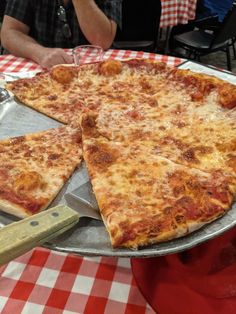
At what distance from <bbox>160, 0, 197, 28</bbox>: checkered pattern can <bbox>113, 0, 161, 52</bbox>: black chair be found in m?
0.10

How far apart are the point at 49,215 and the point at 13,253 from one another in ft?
0.44

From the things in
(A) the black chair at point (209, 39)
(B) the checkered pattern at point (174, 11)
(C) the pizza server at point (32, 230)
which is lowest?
(A) the black chair at point (209, 39)

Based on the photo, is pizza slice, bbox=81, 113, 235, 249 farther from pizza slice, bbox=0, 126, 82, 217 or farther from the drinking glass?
the drinking glass

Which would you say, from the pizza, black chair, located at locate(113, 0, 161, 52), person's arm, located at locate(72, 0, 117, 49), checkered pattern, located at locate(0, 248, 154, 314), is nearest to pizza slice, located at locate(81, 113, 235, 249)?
the pizza

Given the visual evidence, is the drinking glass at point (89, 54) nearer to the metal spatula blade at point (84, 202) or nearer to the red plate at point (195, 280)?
the metal spatula blade at point (84, 202)

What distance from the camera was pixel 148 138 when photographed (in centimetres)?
131

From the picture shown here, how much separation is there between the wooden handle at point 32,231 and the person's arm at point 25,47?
51.6 inches

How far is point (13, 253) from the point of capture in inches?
27.2

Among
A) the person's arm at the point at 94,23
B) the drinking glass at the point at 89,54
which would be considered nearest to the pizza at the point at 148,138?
the drinking glass at the point at 89,54

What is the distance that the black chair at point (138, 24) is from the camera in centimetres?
349

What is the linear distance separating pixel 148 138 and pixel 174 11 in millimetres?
2808

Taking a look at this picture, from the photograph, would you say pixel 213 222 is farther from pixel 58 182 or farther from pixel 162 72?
pixel 162 72

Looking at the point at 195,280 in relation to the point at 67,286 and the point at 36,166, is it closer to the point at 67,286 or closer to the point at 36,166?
the point at 67,286

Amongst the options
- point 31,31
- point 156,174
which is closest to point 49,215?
point 156,174
